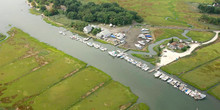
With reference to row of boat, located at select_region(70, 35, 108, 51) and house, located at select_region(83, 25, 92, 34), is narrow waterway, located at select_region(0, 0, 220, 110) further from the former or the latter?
house, located at select_region(83, 25, 92, 34)

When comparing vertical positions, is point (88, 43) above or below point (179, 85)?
above

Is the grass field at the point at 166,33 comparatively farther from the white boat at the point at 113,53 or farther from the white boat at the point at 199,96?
the white boat at the point at 199,96

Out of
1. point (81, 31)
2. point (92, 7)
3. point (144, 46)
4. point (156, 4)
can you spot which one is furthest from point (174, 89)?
point (156, 4)

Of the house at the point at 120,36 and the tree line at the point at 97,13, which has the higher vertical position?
the tree line at the point at 97,13

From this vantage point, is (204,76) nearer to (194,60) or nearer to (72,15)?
(194,60)

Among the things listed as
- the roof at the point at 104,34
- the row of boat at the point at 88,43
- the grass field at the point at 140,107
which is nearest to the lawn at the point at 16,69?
the row of boat at the point at 88,43

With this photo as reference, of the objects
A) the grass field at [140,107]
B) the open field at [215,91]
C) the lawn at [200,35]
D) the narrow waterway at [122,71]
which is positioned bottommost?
the grass field at [140,107]

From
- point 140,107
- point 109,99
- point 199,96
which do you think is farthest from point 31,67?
point 199,96
